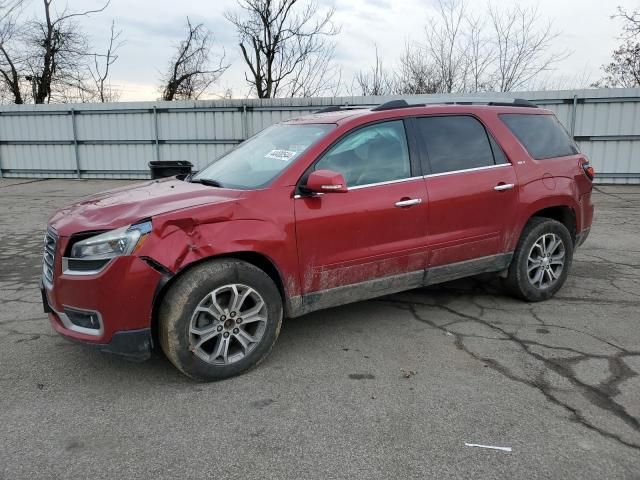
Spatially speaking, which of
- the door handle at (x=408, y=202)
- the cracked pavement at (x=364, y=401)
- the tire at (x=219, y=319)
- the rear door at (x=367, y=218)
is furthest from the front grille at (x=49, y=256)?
the door handle at (x=408, y=202)

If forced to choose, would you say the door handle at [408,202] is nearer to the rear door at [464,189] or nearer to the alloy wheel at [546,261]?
the rear door at [464,189]

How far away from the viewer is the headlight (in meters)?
3.10

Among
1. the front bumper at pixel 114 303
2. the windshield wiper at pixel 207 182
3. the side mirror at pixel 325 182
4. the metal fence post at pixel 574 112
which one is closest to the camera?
the front bumper at pixel 114 303

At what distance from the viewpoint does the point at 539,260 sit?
191 inches

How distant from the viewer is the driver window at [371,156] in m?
3.84

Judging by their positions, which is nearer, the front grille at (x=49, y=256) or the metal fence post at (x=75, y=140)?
the front grille at (x=49, y=256)

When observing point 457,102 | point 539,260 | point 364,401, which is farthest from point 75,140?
point 364,401

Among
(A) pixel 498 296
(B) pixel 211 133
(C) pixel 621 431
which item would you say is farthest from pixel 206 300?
(B) pixel 211 133

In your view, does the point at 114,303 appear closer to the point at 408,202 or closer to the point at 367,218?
the point at 367,218

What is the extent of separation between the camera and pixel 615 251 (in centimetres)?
702

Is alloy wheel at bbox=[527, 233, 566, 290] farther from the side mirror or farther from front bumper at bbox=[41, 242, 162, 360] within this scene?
front bumper at bbox=[41, 242, 162, 360]

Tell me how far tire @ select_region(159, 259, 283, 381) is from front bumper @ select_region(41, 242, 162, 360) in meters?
0.14

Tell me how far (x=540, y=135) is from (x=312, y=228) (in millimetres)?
2655

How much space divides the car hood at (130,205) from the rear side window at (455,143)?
1678mm
